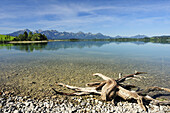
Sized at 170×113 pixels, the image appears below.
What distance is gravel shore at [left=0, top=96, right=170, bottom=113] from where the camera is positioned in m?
7.83

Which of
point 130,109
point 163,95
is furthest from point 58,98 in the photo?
point 163,95

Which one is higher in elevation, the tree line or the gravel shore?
the tree line

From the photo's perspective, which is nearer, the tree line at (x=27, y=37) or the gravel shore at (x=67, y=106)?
the gravel shore at (x=67, y=106)

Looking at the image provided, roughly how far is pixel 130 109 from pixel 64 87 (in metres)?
6.46

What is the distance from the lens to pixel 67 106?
8.40 metres

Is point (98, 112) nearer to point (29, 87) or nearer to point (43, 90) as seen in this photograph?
point (43, 90)

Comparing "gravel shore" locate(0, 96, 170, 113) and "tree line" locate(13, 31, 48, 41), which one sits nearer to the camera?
"gravel shore" locate(0, 96, 170, 113)

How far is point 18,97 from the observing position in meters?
9.40

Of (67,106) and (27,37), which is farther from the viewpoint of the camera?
(27,37)

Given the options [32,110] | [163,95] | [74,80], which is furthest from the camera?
[74,80]

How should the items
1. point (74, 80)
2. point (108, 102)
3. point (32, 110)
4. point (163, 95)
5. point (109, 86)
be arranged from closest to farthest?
point (32, 110) → point (108, 102) → point (109, 86) → point (163, 95) → point (74, 80)

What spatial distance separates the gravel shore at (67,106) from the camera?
783cm

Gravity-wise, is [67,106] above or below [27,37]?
below

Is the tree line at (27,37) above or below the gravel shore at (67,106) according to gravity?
above
